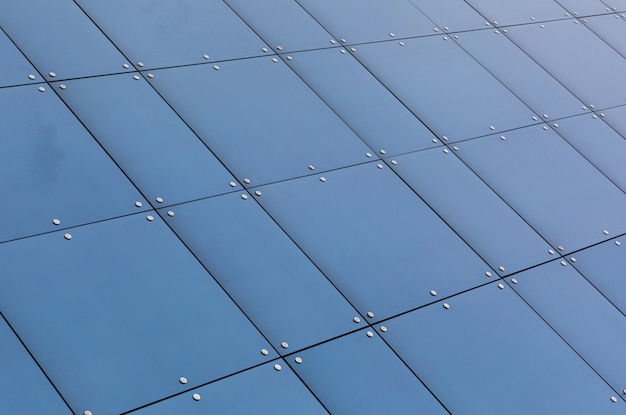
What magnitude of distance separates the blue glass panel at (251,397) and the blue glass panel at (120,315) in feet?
0.25

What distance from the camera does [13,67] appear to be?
6648mm

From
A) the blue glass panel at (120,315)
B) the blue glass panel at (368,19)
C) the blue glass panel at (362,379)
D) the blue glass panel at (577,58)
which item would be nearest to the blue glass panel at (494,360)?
the blue glass panel at (362,379)

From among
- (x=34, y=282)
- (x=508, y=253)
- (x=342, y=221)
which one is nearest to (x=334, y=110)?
(x=342, y=221)

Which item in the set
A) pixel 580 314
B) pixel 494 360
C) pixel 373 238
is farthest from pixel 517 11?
pixel 494 360

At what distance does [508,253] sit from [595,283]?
2.70 feet

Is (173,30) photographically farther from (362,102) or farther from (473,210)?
(473,210)

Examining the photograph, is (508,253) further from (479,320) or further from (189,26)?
(189,26)

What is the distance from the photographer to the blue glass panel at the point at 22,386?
465 centimetres

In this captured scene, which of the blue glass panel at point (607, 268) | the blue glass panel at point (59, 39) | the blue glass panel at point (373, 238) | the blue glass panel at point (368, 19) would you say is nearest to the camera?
the blue glass panel at point (373, 238)

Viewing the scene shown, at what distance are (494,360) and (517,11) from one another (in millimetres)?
5730

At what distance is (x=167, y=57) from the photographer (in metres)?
7.48

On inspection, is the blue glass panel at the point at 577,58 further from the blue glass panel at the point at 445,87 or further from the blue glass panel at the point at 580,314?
the blue glass panel at the point at 580,314

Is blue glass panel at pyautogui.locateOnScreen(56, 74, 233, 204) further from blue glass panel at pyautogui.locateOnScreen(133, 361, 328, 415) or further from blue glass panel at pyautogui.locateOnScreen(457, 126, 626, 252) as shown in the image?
blue glass panel at pyautogui.locateOnScreen(457, 126, 626, 252)

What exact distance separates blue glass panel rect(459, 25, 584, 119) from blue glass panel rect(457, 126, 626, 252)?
1.84 ft
